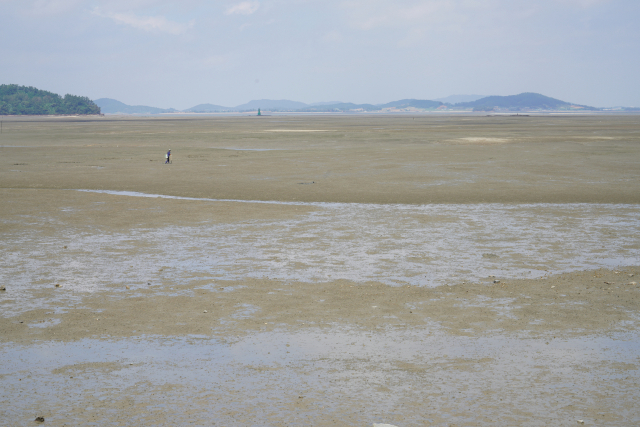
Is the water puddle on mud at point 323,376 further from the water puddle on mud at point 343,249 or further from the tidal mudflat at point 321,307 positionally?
the water puddle on mud at point 343,249

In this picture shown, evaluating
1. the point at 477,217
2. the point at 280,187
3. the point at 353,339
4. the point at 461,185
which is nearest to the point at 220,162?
the point at 280,187

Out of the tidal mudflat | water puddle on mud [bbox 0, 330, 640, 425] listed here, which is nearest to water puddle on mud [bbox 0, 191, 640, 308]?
the tidal mudflat

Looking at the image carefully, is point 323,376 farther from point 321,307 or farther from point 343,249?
point 343,249

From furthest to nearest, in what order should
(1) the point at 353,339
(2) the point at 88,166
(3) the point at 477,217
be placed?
(2) the point at 88,166, (3) the point at 477,217, (1) the point at 353,339

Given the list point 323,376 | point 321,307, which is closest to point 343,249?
point 321,307

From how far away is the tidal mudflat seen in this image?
8125 mm

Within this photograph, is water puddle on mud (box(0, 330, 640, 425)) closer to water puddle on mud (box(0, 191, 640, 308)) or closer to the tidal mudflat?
the tidal mudflat

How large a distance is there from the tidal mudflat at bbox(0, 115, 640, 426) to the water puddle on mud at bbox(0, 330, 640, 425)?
4 cm

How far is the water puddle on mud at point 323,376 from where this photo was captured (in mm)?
7883

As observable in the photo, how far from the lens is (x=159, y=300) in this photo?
496 inches

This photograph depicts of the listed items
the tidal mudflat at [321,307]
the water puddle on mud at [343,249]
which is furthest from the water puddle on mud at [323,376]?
the water puddle on mud at [343,249]

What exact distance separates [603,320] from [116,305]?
9303 mm

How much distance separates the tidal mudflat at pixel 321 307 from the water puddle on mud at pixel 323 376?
0.12 feet

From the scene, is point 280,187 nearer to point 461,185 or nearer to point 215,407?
point 461,185
